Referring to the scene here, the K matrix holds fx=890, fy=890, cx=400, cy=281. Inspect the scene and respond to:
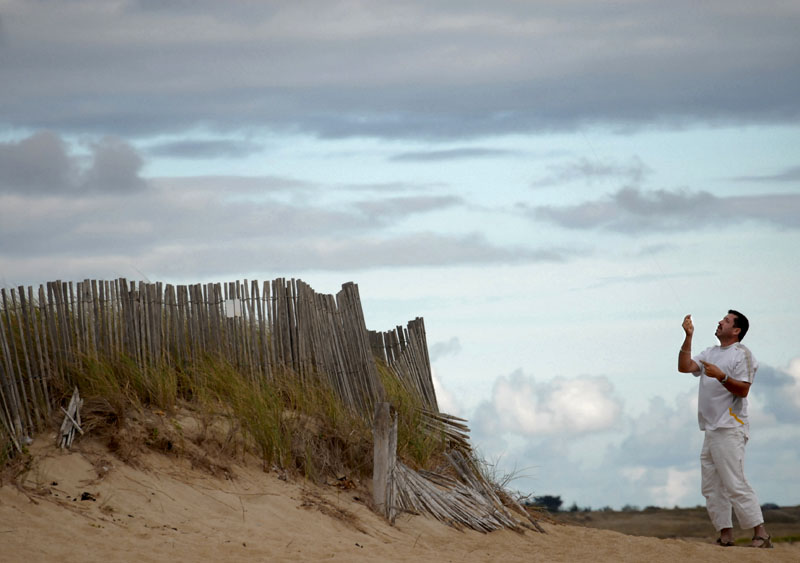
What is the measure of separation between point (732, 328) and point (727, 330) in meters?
0.05

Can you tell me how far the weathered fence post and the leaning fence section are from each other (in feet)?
5.06

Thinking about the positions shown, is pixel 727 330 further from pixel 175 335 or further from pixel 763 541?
pixel 175 335

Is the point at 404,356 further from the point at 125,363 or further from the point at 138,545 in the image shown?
the point at 138,545

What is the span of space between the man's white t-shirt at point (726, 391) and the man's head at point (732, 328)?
0.06 meters

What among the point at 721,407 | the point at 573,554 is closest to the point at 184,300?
the point at 573,554

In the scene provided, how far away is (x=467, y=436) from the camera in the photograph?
923cm

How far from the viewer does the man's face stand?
294 inches

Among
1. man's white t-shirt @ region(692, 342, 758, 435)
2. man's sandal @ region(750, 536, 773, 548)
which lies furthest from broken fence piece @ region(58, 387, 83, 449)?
man's sandal @ region(750, 536, 773, 548)

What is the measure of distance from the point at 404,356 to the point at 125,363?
354 cm

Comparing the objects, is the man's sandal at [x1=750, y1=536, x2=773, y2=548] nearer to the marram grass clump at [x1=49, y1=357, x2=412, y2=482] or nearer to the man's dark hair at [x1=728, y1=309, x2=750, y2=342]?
the man's dark hair at [x1=728, y1=309, x2=750, y2=342]

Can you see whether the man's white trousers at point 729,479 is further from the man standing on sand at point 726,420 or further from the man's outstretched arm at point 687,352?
the man's outstretched arm at point 687,352

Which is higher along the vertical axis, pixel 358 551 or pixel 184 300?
pixel 184 300

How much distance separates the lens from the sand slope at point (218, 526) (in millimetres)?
5586

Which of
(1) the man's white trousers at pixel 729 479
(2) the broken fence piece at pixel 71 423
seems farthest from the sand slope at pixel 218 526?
(1) the man's white trousers at pixel 729 479
